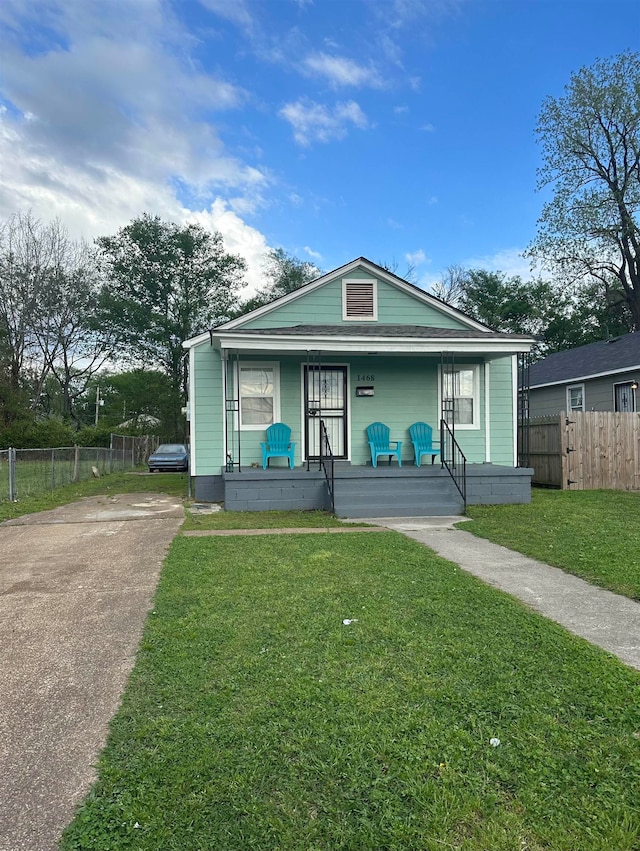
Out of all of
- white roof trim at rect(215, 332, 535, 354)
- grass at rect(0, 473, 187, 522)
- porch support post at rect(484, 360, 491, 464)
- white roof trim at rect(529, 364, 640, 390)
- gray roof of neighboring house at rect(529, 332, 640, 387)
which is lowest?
grass at rect(0, 473, 187, 522)

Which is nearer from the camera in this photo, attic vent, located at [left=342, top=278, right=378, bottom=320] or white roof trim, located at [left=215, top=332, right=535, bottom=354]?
white roof trim, located at [left=215, top=332, right=535, bottom=354]

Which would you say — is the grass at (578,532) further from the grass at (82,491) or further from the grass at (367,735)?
the grass at (82,491)

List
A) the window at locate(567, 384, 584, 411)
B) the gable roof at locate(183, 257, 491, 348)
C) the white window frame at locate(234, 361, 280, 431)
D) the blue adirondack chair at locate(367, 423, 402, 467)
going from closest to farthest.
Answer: the white window frame at locate(234, 361, 280, 431) < the blue adirondack chair at locate(367, 423, 402, 467) < the gable roof at locate(183, 257, 491, 348) < the window at locate(567, 384, 584, 411)

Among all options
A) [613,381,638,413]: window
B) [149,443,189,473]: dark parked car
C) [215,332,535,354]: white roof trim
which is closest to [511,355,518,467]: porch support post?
[215,332,535,354]: white roof trim

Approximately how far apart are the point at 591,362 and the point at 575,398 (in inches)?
53.9

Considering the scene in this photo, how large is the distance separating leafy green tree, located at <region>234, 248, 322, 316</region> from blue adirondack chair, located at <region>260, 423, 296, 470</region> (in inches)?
1179

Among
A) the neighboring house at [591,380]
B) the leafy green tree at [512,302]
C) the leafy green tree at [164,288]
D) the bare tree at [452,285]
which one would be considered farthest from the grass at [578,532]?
the bare tree at [452,285]

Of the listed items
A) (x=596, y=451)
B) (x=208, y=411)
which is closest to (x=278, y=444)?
(x=208, y=411)

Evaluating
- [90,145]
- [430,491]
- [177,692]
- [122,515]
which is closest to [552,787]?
[177,692]

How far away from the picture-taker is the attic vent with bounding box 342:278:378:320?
12.1m

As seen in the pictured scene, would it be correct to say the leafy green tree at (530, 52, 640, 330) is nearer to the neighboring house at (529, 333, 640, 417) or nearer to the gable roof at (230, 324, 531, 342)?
the neighboring house at (529, 333, 640, 417)

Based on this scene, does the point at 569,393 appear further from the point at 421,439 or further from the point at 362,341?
the point at 362,341

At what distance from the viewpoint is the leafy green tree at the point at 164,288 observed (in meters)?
35.4

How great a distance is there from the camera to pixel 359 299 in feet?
39.7
